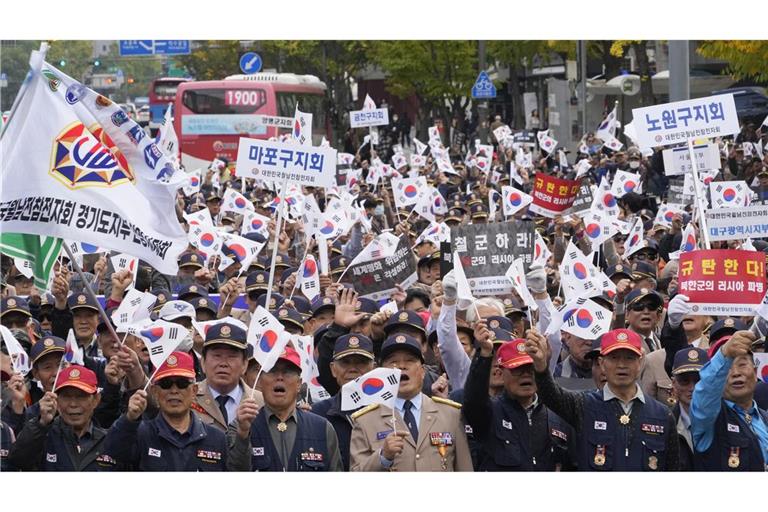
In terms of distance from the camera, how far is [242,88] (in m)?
41.2

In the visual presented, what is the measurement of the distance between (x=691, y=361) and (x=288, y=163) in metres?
4.26

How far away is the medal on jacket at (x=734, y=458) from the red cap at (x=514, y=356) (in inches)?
44.3

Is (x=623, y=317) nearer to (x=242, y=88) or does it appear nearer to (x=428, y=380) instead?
(x=428, y=380)

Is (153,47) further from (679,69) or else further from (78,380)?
(78,380)

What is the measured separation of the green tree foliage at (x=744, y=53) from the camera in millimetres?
25875

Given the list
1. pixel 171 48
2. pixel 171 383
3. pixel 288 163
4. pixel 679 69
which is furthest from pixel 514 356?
pixel 171 48

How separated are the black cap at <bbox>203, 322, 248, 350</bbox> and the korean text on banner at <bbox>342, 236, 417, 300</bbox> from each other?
2863 millimetres

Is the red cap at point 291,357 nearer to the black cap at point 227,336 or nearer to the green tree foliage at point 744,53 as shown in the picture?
the black cap at point 227,336

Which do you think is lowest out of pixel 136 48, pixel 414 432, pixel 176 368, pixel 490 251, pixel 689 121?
pixel 414 432

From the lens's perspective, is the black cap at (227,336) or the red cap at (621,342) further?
the black cap at (227,336)

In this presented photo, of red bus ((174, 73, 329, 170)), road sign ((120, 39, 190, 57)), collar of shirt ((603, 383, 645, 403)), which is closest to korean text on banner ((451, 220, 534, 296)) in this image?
collar of shirt ((603, 383, 645, 403))

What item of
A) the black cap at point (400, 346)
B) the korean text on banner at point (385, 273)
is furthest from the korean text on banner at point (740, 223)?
the black cap at point (400, 346)

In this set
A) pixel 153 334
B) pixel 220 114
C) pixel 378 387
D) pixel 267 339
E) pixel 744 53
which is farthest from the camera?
pixel 220 114

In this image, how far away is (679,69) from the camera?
18.3 m
